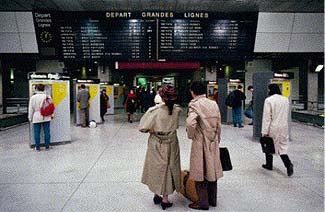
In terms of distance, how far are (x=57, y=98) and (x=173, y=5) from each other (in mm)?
3875

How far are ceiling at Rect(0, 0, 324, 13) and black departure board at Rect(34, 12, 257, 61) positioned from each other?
0.63m

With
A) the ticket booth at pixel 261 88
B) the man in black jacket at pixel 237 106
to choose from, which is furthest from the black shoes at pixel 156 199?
the man in black jacket at pixel 237 106

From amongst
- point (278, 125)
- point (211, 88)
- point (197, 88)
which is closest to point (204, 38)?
point (278, 125)

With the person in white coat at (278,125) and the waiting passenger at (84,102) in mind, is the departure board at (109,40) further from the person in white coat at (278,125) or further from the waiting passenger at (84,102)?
the person in white coat at (278,125)

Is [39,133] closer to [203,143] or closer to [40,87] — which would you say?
[40,87]

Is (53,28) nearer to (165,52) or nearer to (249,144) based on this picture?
(165,52)

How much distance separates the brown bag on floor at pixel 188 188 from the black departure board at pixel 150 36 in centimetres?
426

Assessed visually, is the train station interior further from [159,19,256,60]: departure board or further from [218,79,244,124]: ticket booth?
A: [218,79,244,124]: ticket booth

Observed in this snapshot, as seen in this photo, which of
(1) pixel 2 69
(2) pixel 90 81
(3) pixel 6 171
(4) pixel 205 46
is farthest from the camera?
(1) pixel 2 69

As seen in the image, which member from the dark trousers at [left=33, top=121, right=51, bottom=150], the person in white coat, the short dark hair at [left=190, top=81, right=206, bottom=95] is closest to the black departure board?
the dark trousers at [left=33, top=121, right=51, bottom=150]

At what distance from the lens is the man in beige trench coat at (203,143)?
3.10 m

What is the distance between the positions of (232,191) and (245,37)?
15.5 feet

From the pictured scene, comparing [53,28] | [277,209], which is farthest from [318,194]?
[53,28]

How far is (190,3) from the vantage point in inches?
300
